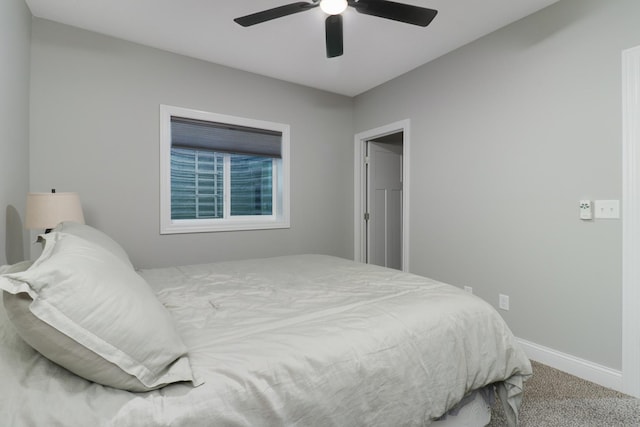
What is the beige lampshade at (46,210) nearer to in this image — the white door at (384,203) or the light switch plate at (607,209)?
the white door at (384,203)

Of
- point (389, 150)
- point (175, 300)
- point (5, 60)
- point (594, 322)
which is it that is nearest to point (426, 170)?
point (389, 150)

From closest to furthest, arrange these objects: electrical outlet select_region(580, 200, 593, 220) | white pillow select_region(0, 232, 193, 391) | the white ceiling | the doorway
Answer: white pillow select_region(0, 232, 193, 391), electrical outlet select_region(580, 200, 593, 220), the white ceiling, the doorway

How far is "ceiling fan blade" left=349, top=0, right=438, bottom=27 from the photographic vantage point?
1754mm

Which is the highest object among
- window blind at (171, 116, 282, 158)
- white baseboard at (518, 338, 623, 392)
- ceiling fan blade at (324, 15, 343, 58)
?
ceiling fan blade at (324, 15, 343, 58)

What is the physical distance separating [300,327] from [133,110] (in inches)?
105

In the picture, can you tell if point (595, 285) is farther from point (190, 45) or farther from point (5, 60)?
point (5, 60)

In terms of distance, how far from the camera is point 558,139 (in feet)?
7.30

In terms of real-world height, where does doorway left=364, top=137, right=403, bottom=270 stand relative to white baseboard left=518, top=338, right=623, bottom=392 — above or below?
above

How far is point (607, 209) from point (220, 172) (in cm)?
328

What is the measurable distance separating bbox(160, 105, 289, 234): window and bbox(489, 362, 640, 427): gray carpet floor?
261 cm

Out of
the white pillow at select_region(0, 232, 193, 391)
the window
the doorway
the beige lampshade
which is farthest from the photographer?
the doorway

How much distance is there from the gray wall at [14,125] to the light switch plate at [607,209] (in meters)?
3.62

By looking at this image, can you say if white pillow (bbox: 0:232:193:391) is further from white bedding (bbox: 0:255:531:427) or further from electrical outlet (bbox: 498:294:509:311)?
electrical outlet (bbox: 498:294:509:311)

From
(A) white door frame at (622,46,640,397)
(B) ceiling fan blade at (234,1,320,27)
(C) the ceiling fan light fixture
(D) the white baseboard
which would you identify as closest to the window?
(B) ceiling fan blade at (234,1,320,27)
